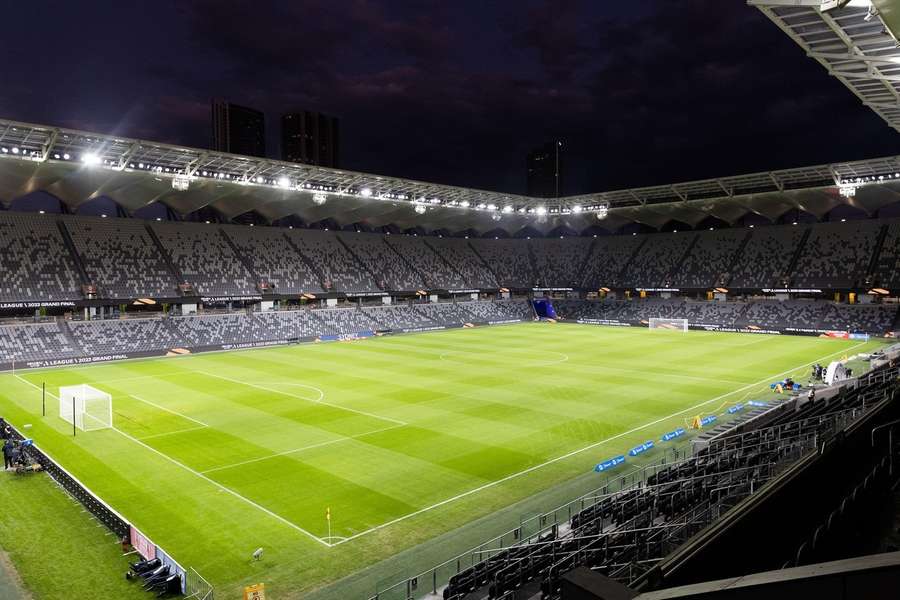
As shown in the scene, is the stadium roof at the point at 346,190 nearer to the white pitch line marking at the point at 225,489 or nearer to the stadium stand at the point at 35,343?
the stadium stand at the point at 35,343

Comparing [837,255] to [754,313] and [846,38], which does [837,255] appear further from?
[846,38]

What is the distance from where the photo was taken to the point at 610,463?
2125 centimetres

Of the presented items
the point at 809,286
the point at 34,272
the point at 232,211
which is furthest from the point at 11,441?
the point at 809,286

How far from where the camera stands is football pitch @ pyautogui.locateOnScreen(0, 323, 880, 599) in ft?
54.7

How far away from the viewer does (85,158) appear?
145 ft

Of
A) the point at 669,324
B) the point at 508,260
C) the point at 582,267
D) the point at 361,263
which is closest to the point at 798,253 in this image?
the point at 669,324

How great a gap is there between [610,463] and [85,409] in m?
24.4

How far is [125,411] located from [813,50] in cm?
3298

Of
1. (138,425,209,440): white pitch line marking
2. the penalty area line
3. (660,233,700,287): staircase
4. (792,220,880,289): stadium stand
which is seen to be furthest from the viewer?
(660,233,700,287): staircase

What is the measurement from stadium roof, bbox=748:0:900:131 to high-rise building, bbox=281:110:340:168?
174 metres

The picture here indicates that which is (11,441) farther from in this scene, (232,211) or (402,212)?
(402,212)

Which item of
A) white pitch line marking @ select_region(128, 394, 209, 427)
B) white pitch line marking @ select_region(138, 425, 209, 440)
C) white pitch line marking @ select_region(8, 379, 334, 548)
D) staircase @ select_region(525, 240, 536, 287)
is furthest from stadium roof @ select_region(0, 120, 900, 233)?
white pitch line marking @ select_region(8, 379, 334, 548)

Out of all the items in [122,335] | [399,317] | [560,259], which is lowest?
[399,317]

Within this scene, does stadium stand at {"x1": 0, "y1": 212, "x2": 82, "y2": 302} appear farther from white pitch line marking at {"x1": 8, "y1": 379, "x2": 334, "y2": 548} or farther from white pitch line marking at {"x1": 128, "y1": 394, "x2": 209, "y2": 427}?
white pitch line marking at {"x1": 8, "y1": 379, "x2": 334, "y2": 548}
